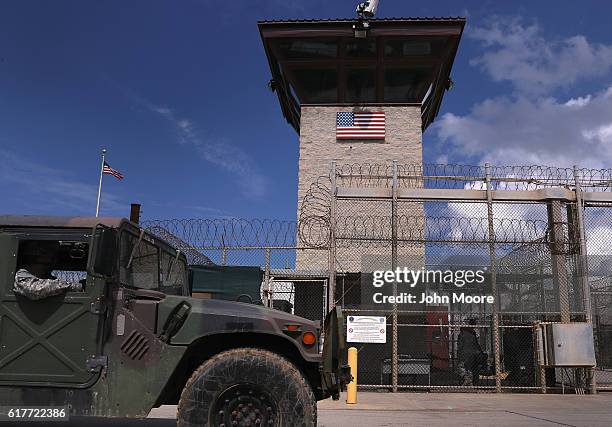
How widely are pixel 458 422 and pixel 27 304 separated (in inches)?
221

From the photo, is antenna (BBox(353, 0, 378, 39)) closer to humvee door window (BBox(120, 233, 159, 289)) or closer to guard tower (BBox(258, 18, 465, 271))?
guard tower (BBox(258, 18, 465, 271))

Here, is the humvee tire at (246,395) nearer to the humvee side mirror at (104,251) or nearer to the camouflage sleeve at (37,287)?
the humvee side mirror at (104,251)

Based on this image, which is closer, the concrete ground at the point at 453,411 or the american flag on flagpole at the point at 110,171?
the concrete ground at the point at 453,411

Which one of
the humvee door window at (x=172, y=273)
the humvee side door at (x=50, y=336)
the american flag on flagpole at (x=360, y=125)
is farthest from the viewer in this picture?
the american flag on flagpole at (x=360, y=125)

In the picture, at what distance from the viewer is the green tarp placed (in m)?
12.1

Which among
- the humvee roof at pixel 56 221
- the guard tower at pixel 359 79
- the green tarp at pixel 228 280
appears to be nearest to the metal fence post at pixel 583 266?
the green tarp at pixel 228 280

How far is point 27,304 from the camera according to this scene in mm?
4426

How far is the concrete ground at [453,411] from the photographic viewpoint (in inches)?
281

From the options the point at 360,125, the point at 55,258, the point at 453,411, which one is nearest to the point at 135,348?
the point at 55,258

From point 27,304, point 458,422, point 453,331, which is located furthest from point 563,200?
point 27,304

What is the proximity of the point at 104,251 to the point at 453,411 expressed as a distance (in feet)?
21.9

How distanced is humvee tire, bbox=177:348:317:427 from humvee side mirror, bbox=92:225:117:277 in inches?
42.6

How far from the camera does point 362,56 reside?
18938 mm

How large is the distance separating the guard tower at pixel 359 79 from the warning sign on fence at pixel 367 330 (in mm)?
7638
